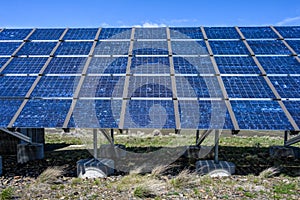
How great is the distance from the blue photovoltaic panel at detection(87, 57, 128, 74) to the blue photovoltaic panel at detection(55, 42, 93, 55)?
3.16 ft

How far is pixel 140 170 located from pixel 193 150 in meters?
4.24

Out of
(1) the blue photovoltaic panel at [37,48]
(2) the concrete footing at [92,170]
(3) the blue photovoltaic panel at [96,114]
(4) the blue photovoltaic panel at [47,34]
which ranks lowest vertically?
(2) the concrete footing at [92,170]

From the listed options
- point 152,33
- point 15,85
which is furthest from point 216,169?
point 15,85

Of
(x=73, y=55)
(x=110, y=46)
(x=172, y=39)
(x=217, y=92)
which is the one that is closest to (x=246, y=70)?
(x=217, y=92)

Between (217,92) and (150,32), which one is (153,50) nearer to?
(150,32)

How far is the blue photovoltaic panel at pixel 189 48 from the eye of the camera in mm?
13438

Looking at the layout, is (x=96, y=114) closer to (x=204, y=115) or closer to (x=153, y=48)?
(x=204, y=115)

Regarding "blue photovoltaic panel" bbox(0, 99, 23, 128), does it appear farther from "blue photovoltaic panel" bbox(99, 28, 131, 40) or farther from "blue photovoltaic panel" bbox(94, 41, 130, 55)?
"blue photovoltaic panel" bbox(99, 28, 131, 40)

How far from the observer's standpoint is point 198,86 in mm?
11430

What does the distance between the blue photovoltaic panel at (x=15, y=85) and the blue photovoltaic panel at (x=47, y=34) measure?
3.71 meters

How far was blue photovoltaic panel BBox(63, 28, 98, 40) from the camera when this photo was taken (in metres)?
14.9

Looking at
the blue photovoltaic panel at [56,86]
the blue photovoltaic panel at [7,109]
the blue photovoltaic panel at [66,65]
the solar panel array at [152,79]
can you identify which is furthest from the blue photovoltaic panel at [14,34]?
the blue photovoltaic panel at [7,109]

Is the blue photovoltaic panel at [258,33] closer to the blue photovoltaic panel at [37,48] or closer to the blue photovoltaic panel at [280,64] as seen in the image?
the blue photovoltaic panel at [280,64]

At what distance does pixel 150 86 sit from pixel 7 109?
528cm
